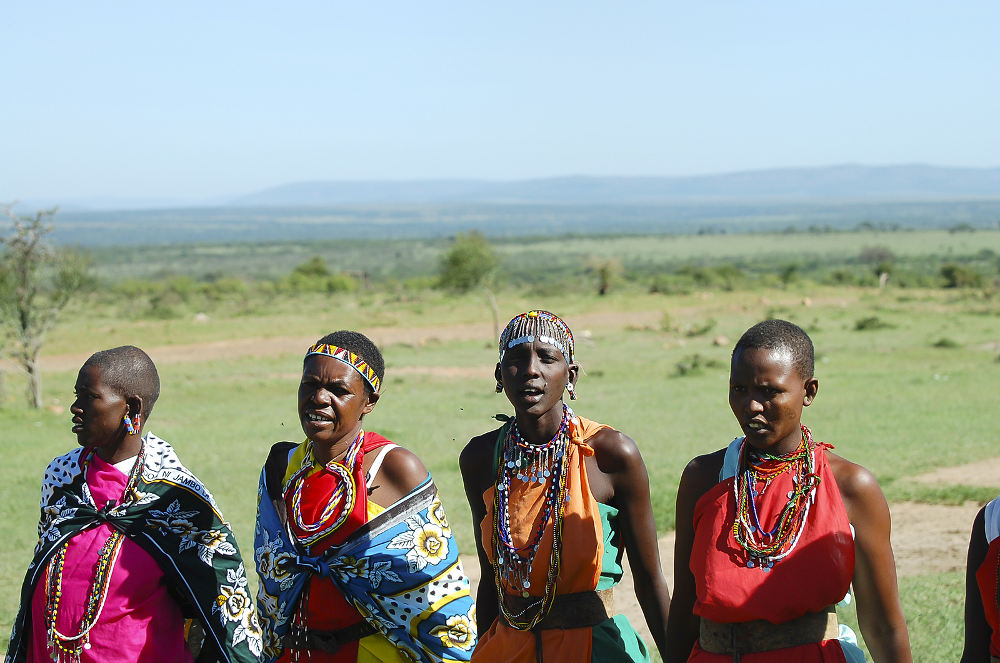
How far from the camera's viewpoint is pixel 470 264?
33.1 m

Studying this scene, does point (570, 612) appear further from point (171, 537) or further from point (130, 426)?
point (130, 426)

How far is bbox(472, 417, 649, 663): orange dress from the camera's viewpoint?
10.1 feet

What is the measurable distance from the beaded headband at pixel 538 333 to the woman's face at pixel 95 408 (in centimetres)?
124

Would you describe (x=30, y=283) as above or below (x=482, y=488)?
below

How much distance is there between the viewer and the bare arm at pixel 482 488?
335 centimetres

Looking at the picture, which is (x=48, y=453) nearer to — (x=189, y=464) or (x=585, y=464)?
(x=189, y=464)

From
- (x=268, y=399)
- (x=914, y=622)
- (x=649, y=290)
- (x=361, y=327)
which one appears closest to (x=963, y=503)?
(x=914, y=622)

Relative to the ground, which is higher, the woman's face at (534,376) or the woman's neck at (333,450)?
the woman's face at (534,376)

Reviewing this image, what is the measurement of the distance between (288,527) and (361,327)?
26.5 meters

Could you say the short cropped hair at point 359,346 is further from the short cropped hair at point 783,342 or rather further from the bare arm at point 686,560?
the short cropped hair at point 783,342

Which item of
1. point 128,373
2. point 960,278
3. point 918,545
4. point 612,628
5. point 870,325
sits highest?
point 128,373

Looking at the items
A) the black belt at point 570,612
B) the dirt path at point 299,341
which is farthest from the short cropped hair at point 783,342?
the dirt path at point 299,341

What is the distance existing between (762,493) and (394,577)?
3.81 feet

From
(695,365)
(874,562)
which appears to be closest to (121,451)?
(874,562)
